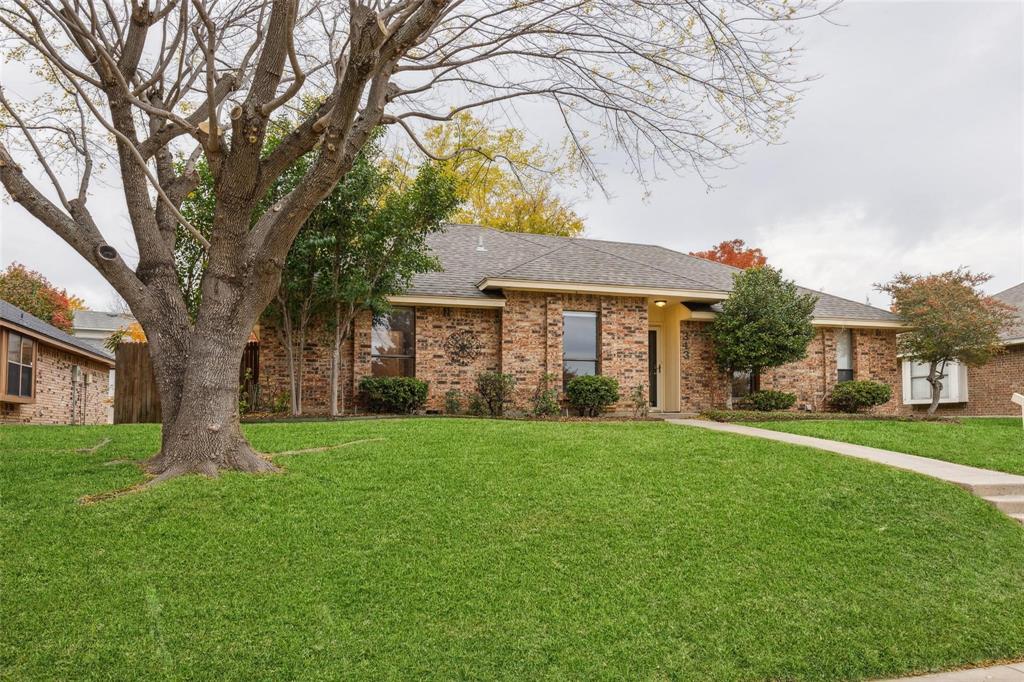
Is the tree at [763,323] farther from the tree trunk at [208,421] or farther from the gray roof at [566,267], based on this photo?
the tree trunk at [208,421]

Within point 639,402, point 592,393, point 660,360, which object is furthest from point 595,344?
point 660,360

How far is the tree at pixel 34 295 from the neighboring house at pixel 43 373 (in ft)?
12.9

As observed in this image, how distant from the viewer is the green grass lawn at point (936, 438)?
31.7ft

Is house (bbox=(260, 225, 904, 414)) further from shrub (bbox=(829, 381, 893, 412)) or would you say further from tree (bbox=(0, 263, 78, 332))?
tree (bbox=(0, 263, 78, 332))

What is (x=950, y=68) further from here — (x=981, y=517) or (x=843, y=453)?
(x=981, y=517)

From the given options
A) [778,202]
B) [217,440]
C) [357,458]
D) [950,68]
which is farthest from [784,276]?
[217,440]

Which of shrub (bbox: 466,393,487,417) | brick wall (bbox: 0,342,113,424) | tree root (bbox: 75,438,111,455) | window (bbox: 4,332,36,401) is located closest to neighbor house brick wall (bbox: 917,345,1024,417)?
shrub (bbox: 466,393,487,417)

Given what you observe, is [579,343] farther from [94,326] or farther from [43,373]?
[94,326]

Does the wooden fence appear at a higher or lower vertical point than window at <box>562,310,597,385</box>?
lower

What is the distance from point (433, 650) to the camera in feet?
13.9

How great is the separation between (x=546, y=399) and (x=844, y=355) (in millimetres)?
9437

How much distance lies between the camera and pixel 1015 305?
2320cm

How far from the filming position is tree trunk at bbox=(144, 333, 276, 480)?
6766 mm

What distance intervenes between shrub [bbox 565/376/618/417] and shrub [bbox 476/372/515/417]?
144 centimetres
